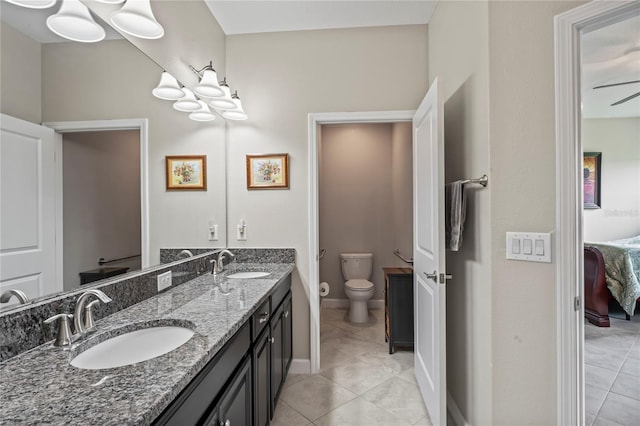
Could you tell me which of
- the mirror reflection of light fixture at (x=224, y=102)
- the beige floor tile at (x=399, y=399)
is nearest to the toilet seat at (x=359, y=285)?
the beige floor tile at (x=399, y=399)

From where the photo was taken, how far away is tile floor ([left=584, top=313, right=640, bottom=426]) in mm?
1761

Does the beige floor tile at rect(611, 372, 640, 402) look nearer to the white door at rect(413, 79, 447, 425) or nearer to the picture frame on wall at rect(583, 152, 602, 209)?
the white door at rect(413, 79, 447, 425)

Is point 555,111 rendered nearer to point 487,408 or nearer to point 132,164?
point 487,408

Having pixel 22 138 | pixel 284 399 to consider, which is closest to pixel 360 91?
pixel 22 138

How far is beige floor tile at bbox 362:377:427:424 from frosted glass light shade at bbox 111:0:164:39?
8.18 ft

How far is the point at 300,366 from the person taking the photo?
2324 millimetres

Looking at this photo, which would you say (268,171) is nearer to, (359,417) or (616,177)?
(359,417)

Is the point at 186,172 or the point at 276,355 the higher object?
the point at 186,172

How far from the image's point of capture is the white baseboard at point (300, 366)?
231 cm

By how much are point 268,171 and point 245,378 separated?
1.54 meters

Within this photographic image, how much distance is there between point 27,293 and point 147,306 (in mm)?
450

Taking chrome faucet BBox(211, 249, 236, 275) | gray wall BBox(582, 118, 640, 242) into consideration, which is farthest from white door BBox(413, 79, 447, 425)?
gray wall BBox(582, 118, 640, 242)

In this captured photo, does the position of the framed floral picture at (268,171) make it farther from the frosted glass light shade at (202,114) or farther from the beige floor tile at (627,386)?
the beige floor tile at (627,386)

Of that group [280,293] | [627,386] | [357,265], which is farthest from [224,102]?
[627,386]
